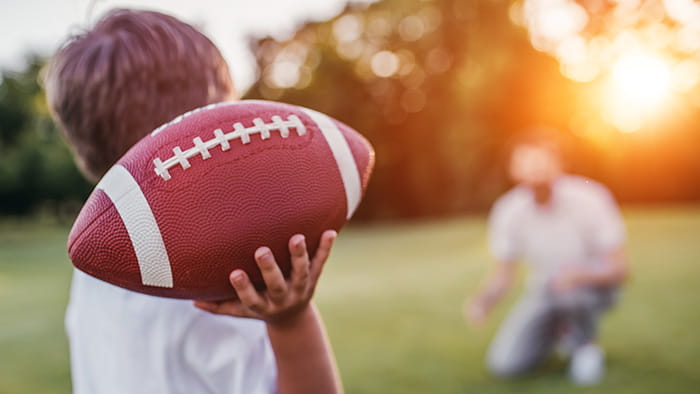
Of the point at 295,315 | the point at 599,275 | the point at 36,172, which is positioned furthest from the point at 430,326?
the point at 36,172

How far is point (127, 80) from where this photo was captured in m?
1.23

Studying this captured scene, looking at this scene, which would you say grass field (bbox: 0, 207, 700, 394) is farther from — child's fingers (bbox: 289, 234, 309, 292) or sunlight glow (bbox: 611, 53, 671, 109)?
sunlight glow (bbox: 611, 53, 671, 109)

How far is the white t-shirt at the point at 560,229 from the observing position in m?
4.25

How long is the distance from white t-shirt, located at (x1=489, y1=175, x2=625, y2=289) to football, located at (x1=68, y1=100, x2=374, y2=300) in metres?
3.37

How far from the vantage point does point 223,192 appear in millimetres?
1184

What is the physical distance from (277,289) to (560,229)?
361 cm

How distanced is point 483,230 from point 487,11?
11.0 meters

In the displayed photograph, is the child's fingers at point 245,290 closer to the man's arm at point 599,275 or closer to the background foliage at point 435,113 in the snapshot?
the man's arm at point 599,275

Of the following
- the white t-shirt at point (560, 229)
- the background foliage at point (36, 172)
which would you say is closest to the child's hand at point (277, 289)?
the white t-shirt at point (560, 229)

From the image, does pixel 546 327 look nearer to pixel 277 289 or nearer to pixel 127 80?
pixel 277 289

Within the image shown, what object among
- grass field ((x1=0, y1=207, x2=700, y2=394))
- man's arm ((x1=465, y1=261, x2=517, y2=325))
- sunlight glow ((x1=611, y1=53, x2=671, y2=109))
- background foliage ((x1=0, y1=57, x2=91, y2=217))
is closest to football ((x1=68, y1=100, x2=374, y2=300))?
grass field ((x1=0, y1=207, x2=700, y2=394))

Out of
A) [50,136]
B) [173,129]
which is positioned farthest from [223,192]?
[50,136]

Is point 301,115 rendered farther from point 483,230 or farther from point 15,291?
point 483,230

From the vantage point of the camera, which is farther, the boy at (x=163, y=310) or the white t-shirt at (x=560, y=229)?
the white t-shirt at (x=560, y=229)
